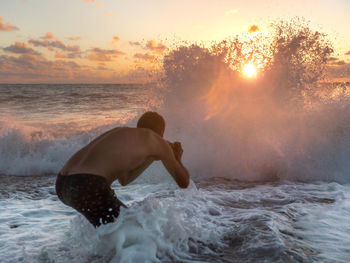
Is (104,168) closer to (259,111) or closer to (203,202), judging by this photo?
(203,202)

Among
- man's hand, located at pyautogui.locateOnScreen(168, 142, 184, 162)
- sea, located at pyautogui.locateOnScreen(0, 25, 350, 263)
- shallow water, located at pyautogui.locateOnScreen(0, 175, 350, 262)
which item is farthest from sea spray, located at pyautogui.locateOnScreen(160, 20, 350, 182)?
man's hand, located at pyautogui.locateOnScreen(168, 142, 184, 162)

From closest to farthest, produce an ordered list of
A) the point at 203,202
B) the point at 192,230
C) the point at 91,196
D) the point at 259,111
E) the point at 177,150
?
the point at 91,196
the point at 177,150
the point at 192,230
the point at 203,202
the point at 259,111

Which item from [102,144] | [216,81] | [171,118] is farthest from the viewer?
[216,81]

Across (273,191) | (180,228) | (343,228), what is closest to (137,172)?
(180,228)

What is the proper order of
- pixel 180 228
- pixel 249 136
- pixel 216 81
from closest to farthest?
pixel 180 228 → pixel 249 136 → pixel 216 81

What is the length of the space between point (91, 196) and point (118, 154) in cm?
39

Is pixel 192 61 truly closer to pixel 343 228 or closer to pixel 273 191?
pixel 273 191

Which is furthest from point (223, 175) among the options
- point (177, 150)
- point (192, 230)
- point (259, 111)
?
point (177, 150)

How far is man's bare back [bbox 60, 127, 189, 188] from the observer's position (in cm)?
255

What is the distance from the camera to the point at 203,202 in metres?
4.62

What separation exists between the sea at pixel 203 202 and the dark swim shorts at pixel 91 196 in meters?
0.13

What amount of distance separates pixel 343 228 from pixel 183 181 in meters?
2.12

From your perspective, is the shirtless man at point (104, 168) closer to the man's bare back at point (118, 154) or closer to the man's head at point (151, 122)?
the man's bare back at point (118, 154)

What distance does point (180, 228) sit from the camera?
122 inches
